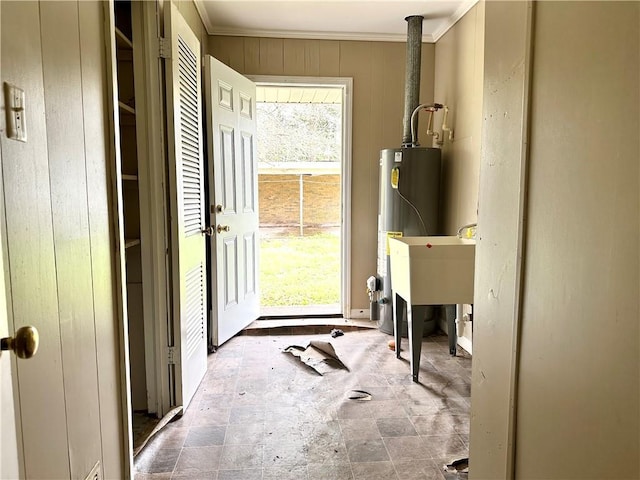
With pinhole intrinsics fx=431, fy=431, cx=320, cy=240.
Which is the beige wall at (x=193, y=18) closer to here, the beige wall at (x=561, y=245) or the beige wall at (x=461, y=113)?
the beige wall at (x=461, y=113)

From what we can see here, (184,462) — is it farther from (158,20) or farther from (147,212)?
(158,20)

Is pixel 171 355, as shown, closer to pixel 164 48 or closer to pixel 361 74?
pixel 164 48

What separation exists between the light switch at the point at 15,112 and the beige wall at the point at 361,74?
288cm

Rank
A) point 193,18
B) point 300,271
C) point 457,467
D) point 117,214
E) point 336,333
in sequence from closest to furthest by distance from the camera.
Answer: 1. point 117,214
2. point 457,467
3. point 193,18
4. point 336,333
5. point 300,271

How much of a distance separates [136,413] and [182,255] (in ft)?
2.69

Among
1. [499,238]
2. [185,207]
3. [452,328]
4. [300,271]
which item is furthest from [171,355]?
[300,271]

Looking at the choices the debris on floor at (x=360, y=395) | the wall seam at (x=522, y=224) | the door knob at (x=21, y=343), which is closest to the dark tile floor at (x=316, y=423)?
the debris on floor at (x=360, y=395)

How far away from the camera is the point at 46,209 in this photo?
94 cm

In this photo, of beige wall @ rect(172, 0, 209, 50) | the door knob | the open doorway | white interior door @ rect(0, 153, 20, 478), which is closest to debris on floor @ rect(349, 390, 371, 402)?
white interior door @ rect(0, 153, 20, 478)

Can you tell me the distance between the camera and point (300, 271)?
230 inches

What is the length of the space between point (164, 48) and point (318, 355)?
6.83ft

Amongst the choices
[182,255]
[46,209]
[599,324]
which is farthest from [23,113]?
[182,255]

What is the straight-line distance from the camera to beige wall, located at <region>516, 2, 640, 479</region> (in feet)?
2.06

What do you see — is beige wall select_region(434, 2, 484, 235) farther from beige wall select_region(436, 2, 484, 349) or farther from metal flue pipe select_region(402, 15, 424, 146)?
metal flue pipe select_region(402, 15, 424, 146)
